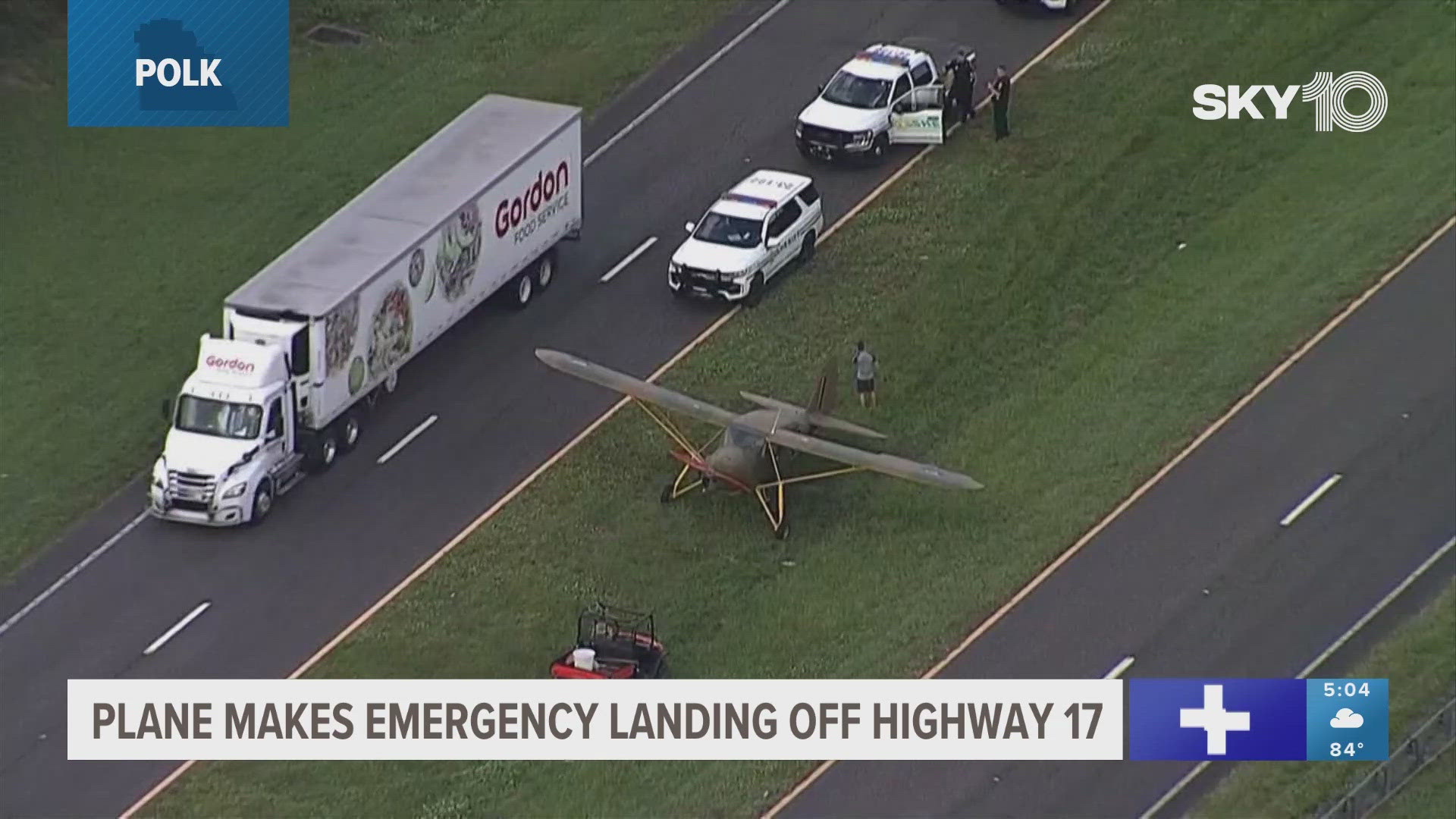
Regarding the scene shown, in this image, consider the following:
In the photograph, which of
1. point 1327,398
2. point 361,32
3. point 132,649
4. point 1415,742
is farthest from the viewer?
point 361,32

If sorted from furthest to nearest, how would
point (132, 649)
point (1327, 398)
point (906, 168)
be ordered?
point (906, 168)
point (1327, 398)
point (132, 649)

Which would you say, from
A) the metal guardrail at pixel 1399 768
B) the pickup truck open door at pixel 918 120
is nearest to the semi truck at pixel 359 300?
the pickup truck open door at pixel 918 120

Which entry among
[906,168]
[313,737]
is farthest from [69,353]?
[906,168]

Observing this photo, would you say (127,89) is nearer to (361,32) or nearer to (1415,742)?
(361,32)

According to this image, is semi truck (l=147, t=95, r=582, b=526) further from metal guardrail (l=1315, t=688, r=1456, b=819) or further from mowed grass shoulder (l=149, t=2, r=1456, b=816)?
metal guardrail (l=1315, t=688, r=1456, b=819)

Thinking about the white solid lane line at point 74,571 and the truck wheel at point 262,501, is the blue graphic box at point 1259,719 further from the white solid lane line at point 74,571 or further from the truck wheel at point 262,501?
the white solid lane line at point 74,571

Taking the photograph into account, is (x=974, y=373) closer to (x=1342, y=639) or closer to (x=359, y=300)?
(x=1342, y=639)

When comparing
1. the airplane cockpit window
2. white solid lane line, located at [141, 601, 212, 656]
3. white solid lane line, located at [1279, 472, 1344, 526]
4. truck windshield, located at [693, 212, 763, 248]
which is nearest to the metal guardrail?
white solid lane line, located at [1279, 472, 1344, 526]
